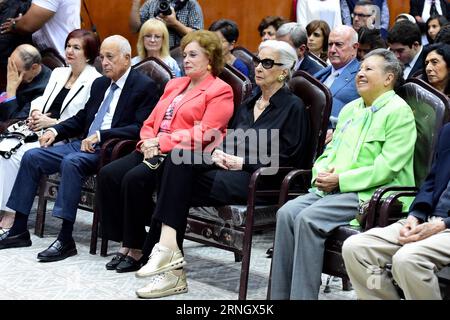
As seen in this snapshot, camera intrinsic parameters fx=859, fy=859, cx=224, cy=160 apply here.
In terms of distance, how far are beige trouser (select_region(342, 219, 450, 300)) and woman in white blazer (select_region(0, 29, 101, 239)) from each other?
253cm

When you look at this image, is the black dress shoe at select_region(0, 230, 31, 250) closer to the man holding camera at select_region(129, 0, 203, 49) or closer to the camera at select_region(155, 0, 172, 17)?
the man holding camera at select_region(129, 0, 203, 49)

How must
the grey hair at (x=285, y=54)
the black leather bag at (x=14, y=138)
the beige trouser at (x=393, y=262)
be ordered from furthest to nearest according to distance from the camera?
the black leather bag at (x=14, y=138) → the grey hair at (x=285, y=54) → the beige trouser at (x=393, y=262)

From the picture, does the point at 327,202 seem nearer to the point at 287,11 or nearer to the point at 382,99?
the point at 382,99

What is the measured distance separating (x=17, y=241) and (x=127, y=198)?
A: 0.91 meters

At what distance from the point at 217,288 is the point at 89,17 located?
3684mm

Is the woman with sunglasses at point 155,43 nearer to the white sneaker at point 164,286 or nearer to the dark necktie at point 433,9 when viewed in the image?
the white sneaker at point 164,286

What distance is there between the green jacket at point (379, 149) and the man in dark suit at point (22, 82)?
2592mm

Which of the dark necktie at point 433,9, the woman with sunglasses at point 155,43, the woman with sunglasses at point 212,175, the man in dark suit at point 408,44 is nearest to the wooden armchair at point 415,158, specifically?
the woman with sunglasses at point 212,175

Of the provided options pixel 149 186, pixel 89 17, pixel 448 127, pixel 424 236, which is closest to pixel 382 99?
pixel 448 127

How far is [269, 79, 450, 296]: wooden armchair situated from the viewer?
352 cm

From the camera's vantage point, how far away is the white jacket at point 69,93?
210 inches

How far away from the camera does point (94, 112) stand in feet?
16.9

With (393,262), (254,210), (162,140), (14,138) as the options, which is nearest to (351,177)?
(254,210)
